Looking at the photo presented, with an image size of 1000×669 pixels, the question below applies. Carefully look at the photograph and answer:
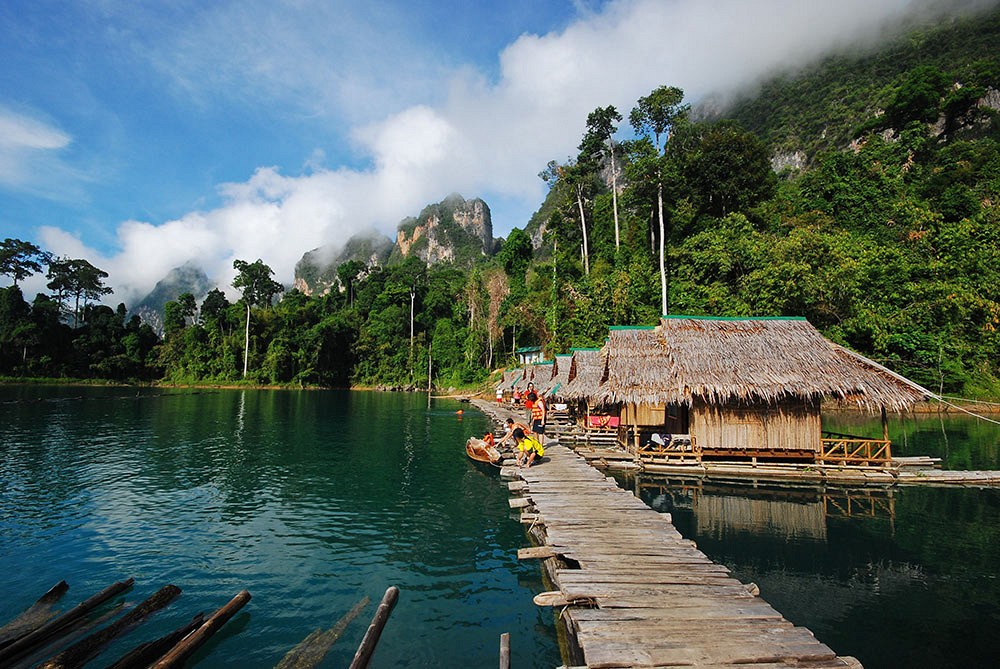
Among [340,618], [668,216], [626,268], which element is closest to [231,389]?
[626,268]

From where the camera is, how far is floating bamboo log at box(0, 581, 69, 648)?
6030mm

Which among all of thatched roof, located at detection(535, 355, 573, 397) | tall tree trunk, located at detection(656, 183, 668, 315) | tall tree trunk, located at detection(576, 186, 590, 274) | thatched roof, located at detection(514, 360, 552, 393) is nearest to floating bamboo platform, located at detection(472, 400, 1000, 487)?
thatched roof, located at detection(535, 355, 573, 397)

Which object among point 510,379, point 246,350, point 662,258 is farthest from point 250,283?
point 662,258

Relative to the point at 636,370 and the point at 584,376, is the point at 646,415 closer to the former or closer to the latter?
the point at 636,370

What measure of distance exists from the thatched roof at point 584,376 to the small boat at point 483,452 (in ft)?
13.4

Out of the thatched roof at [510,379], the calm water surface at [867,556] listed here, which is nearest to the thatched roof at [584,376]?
the calm water surface at [867,556]

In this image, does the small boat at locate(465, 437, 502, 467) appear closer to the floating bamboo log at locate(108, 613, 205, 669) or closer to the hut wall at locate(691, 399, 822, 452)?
the hut wall at locate(691, 399, 822, 452)

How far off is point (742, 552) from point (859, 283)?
2909 cm

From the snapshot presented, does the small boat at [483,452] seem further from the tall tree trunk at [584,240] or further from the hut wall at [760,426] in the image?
the tall tree trunk at [584,240]

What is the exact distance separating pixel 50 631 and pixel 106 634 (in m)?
0.67

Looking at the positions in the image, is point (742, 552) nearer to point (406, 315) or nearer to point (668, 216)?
point (668, 216)

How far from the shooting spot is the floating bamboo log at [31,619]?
6.03 meters

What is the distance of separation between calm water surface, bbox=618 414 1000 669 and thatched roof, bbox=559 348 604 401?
3966mm

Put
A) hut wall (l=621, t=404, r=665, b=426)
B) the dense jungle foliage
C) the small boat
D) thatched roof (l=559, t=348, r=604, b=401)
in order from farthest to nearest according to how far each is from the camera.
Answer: the dense jungle foliage → hut wall (l=621, t=404, r=665, b=426) → thatched roof (l=559, t=348, r=604, b=401) → the small boat
